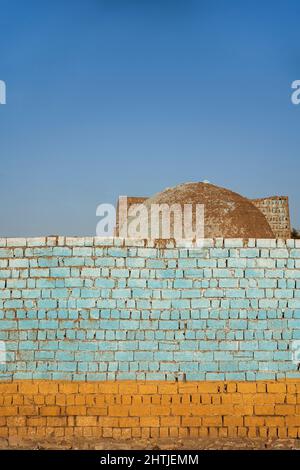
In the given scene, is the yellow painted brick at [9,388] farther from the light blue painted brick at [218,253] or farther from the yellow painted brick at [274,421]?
the yellow painted brick at [274,421]

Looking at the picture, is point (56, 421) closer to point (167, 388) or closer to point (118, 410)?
point (118, 410)

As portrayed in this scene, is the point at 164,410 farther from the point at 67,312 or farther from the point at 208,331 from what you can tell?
the point at 67,312

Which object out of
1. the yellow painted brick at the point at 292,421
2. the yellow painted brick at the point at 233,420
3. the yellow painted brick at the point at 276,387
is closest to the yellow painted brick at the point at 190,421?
the yellow painted brick at the point at 233,420

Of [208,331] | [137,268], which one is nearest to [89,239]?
[137,268]

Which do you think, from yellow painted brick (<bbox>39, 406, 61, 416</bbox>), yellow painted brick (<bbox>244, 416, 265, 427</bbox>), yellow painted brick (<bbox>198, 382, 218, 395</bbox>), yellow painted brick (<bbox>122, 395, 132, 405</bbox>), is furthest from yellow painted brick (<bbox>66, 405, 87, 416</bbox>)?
yellow painted brick (<bbox>244, 416, 265, 427</bbox>)

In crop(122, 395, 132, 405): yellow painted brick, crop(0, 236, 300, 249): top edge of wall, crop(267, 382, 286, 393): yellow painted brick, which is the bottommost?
crop(122, 395, 132, 405): yellow painted brick

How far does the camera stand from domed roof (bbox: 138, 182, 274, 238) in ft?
26.1

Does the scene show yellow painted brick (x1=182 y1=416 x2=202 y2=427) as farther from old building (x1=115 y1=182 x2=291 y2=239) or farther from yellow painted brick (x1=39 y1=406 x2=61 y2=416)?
old building (x1=115 y1=182 x2=291 y2=239)

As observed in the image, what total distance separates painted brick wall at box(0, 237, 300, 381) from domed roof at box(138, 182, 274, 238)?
1901 millimetres

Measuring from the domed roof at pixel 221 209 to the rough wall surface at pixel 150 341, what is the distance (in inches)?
78.3

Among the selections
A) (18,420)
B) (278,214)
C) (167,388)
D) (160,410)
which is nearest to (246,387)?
(167,388)

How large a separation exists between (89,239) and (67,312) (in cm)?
92

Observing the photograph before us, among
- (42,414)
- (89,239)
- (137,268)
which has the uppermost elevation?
(89,239)

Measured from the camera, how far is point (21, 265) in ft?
19.6
